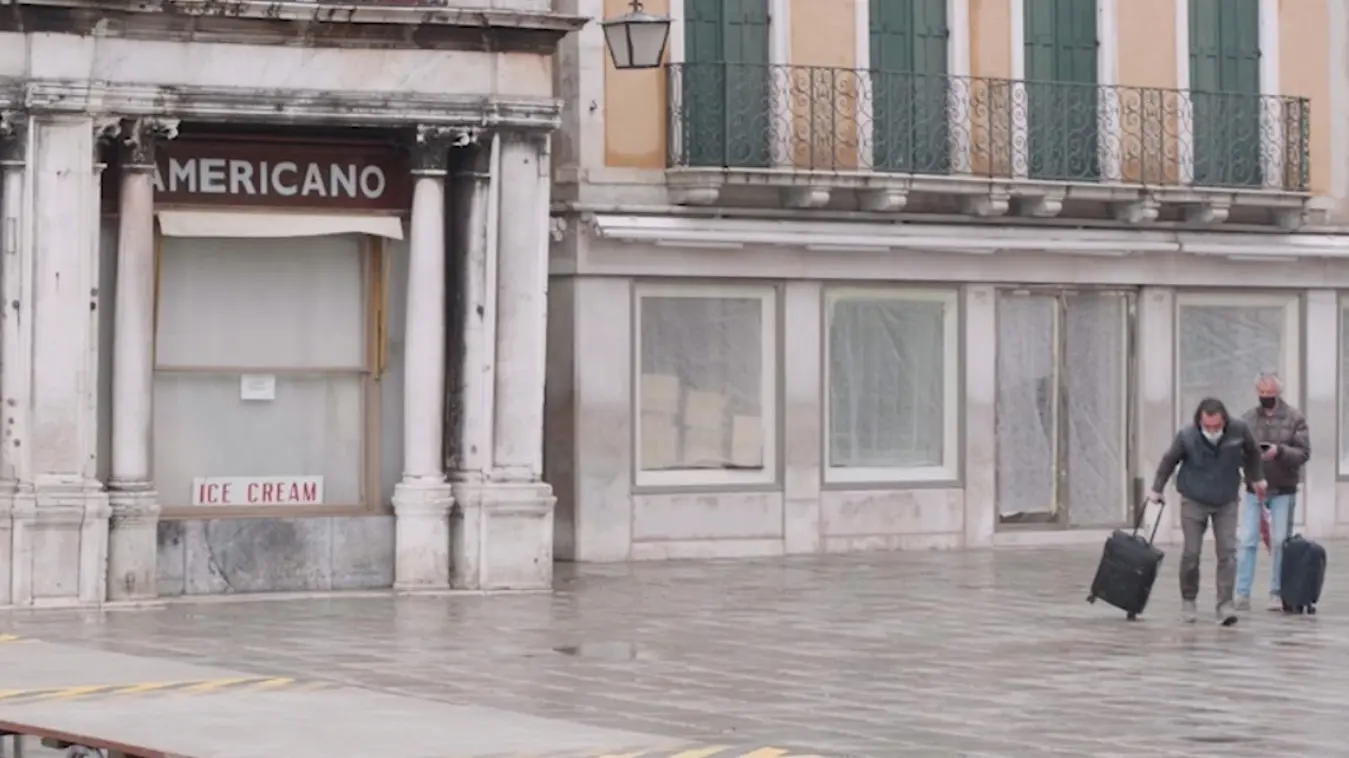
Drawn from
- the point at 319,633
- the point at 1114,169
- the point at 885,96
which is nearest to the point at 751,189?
the point at 885,96

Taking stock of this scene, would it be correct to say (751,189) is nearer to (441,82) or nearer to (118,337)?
(441,82)

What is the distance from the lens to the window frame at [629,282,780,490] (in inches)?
1022

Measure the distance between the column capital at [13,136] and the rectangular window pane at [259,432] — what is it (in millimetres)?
2251

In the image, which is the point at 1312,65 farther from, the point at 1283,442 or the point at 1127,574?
the point at 1127,574

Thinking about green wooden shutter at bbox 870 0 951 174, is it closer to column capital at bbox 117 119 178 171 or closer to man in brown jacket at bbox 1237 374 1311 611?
man in brown jacket at bbox 1237 374 1311 611

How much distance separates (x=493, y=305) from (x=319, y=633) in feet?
13.3

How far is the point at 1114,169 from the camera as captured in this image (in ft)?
91.6

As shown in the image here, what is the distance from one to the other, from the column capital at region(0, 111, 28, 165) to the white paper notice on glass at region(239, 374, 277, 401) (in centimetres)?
266

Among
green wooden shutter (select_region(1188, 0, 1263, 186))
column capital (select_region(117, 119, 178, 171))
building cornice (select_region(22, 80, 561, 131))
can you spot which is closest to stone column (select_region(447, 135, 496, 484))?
building cornice (select_region(22, 80, 561, 131))

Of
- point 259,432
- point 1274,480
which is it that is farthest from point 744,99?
point 1274,480

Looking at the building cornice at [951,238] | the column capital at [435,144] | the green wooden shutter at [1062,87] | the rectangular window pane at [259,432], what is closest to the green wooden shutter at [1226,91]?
the building cornice at [951,238]

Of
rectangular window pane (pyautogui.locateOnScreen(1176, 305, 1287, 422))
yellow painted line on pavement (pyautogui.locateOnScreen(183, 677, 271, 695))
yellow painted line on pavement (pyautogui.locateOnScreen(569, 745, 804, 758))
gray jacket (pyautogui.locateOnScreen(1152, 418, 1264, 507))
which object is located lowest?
yellow painted line on pavement (pyautogui.locateOnScreen(569, 745, 804, 758))

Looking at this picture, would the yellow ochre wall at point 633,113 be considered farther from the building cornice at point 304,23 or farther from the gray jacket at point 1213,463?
the gray jacket at point 1213,463

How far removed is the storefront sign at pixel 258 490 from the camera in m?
22.4
